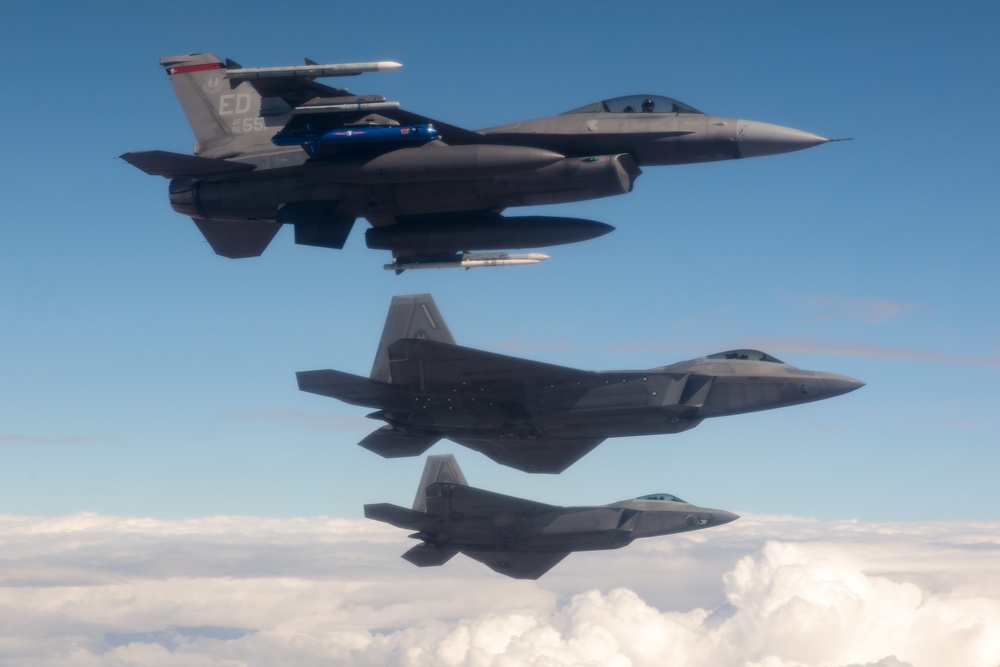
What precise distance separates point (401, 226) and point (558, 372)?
24.6 feet

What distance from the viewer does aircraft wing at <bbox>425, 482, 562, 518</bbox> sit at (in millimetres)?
46562

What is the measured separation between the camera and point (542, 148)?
32719 mm

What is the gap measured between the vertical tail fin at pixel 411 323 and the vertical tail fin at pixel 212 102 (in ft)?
33.4

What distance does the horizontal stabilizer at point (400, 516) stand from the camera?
1737 inches

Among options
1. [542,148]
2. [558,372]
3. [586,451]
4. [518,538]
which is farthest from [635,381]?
[518,538]

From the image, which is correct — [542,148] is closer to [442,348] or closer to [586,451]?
[442,348]

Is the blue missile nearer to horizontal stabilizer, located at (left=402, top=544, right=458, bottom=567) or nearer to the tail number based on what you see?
the tail number

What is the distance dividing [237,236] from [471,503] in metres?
16.1

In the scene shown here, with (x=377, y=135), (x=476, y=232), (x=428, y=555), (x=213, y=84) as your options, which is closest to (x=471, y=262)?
(x=476, y=232)

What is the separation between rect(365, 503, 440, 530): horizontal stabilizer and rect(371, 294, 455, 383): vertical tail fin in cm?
542

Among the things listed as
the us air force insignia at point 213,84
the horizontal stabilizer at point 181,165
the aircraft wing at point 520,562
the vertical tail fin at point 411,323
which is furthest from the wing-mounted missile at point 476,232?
the aircraft wing at point 520,562

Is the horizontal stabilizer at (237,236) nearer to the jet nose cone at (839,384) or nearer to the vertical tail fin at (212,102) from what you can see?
the vertical tail fin at (212,102)

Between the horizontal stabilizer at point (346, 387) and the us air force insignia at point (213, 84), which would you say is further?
the us air force insignia at point (213, 84)

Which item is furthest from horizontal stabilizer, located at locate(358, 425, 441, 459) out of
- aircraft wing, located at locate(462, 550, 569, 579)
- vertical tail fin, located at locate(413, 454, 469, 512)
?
vertical tail fin, located at locate(413, 454, 469, 512)
